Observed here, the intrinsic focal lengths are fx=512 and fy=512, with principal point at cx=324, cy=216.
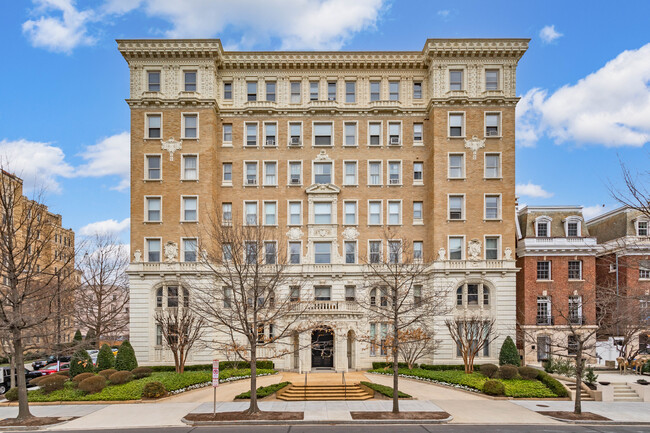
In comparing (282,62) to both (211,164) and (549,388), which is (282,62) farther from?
(549,388)

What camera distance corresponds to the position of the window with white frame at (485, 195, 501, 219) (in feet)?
133

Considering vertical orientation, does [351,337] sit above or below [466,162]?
below

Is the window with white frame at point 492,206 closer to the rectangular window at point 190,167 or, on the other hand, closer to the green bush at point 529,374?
the green bush at point 529,374

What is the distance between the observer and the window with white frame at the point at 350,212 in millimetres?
42000

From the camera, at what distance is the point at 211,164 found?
40.8 m

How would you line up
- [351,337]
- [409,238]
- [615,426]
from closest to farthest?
[615,426] → [351,337] → [409,238]

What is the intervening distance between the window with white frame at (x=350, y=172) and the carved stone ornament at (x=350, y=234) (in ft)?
12.5

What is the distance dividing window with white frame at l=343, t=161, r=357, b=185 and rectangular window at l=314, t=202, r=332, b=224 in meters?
2.39

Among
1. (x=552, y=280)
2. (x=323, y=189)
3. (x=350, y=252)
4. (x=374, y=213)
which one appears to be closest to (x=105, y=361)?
(x=350, y=252)

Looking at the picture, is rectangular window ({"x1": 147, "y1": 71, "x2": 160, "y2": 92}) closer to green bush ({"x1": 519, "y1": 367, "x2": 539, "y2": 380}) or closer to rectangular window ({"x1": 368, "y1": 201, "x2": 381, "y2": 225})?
rectangular window ({"x1": 368, "y1": 201, "x2": 381, "y2": 225})

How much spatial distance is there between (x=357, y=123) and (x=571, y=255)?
20945 mm

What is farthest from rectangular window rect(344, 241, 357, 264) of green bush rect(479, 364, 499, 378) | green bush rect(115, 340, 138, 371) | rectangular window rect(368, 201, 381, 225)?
green bush rect(115, 340, 138, 371)

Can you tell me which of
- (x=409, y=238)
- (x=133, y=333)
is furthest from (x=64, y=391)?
(x=409, y=238)

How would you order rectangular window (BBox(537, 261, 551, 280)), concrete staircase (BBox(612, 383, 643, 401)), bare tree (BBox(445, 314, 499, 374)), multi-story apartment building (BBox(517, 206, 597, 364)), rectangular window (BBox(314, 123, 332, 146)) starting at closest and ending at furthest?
concrete staircase (BBox(612, 383, 643, 401)) < bare tree (BBox(445, 314, 499, 374)) < multi-story apartment building (BBox(517, 206, 597, 364)) < rectangular window (BBox(314, 123, 332, 146)) < rectangular window (BBox(537, 261, 551, 280))
